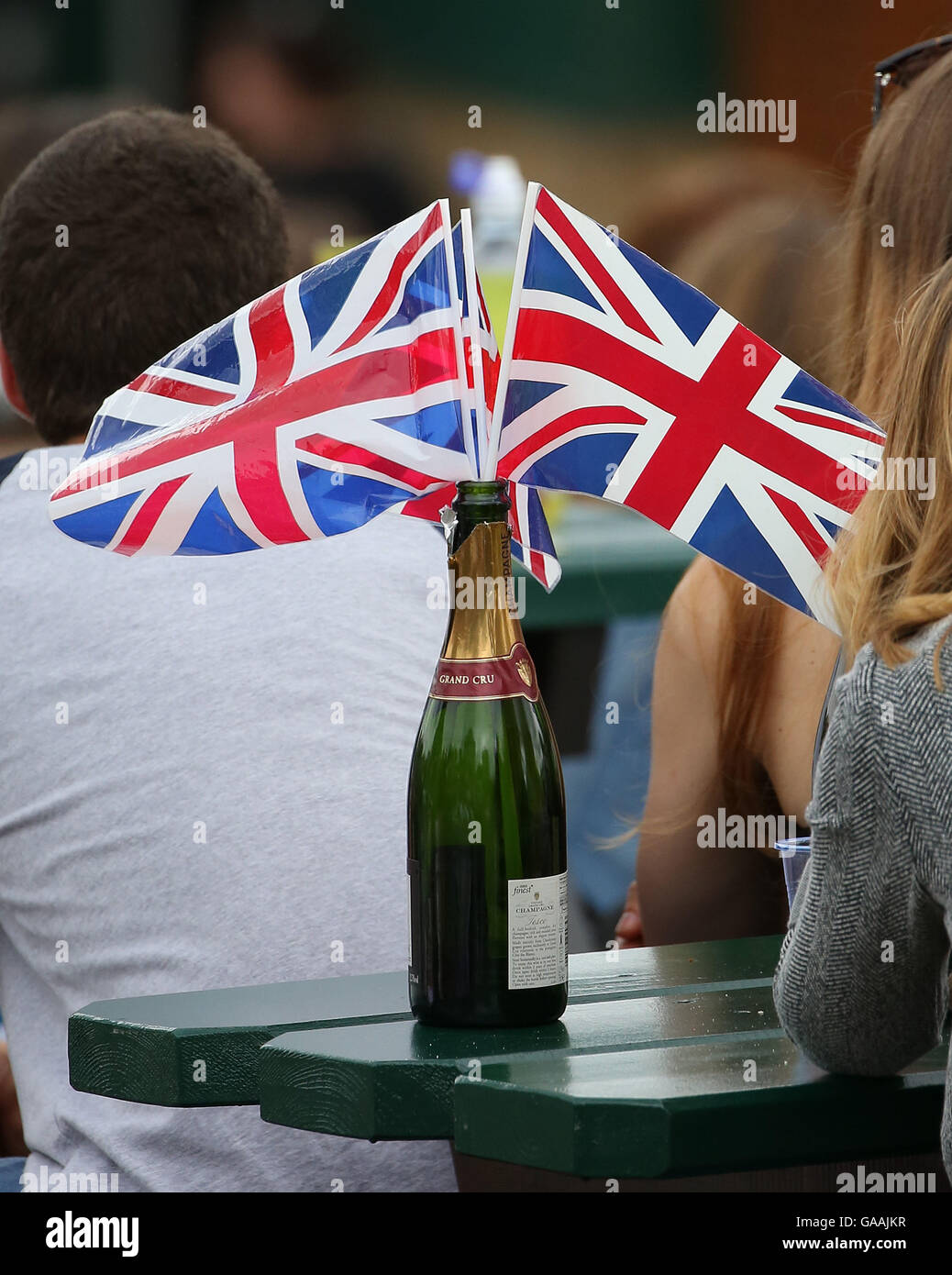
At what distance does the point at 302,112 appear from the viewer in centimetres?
368

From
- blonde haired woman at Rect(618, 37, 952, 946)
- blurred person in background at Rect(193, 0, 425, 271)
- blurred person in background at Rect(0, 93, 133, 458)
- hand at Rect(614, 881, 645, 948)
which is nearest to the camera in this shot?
blonde haired woman at Rect(618, 37, 952, 946)

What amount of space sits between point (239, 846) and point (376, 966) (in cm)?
16

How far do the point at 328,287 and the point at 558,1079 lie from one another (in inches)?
22.4

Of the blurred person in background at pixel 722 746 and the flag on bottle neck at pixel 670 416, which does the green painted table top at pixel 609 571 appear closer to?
the blurred person in background at pixel 722 746

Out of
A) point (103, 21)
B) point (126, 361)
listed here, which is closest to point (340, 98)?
point (103, 21)

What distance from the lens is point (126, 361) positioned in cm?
181

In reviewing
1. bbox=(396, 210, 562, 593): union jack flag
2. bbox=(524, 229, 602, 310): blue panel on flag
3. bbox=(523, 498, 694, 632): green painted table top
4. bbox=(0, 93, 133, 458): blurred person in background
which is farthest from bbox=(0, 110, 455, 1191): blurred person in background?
bbox=(523, 498, 694, 632): green painted table top

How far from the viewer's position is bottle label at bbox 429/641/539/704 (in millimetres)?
1156

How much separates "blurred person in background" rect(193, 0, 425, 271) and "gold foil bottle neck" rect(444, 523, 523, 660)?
253cm

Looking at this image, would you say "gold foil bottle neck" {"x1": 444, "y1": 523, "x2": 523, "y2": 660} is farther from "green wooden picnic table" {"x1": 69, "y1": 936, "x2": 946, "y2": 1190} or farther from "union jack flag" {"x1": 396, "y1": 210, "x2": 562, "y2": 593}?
"green wooden picnic table" {"x1": 69, "y1": 936, "x2": 946, "y2": 1190}

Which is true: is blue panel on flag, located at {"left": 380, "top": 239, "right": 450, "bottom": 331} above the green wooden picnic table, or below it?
above
